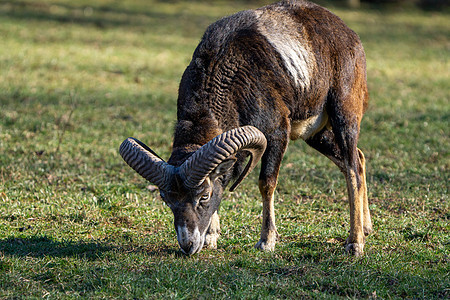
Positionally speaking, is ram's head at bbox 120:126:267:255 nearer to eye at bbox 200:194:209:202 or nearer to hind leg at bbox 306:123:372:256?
eye at bbox 200:194:209:202

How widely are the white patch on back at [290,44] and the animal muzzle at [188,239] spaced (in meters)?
1.98

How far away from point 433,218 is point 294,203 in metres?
1.75

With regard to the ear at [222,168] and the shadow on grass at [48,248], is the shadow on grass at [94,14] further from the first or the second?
the ear at [222,168]

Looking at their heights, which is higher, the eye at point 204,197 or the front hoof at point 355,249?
the eye at point 204,197

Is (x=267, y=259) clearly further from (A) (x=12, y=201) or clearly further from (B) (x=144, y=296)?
(A) (x=12, y=201)

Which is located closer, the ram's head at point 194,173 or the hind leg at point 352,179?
the ram's head at point 194,173

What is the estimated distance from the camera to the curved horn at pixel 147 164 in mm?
5785

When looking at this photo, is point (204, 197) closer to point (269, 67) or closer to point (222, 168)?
point (222, 168)

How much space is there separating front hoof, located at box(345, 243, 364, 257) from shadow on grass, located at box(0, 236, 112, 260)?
8.29 ft

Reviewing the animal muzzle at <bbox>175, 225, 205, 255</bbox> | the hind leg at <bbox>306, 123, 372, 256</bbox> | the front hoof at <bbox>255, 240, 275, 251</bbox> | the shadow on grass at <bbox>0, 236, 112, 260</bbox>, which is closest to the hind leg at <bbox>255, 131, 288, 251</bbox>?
the front hoof at <bbox>255, 240, 275, 251</bbox>

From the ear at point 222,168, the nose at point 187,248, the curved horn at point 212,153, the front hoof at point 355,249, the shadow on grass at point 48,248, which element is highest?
the curved horn at point 212,153

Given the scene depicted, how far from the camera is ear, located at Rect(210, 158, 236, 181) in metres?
5.96

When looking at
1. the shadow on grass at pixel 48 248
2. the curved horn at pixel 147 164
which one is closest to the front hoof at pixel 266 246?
the curved horn at pixel 147 164

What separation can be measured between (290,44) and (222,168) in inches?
64.7
